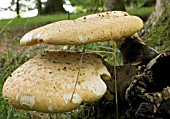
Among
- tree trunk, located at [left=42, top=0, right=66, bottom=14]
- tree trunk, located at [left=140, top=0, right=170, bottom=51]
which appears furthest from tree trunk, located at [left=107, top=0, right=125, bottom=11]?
tree trunk, located at [left=42, top=0, right=66, bottom=14]

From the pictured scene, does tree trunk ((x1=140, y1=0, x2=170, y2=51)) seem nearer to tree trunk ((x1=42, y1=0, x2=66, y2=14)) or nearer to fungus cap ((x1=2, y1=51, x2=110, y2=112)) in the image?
fungus cap ((x1=2, y1=51, x2=110, y2=112))

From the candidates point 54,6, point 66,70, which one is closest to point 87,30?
point 66,70

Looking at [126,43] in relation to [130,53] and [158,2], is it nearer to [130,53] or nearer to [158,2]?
[130,53]

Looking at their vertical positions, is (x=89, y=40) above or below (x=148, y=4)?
above

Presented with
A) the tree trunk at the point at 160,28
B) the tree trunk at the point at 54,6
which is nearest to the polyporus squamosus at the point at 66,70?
the tree trunk at the point at 160,28

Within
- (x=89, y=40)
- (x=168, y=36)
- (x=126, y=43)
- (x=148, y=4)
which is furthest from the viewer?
(x=148, y=4)

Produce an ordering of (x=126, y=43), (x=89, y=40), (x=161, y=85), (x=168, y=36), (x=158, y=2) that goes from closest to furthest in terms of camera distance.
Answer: (x=89, y=40), (x=161, y=85), (x=126, y=43), (x=168, y=36), (x=158, y=2)

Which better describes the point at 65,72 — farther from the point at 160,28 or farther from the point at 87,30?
the point at 160,28

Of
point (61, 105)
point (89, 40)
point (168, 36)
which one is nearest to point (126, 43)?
point (89, 40)
